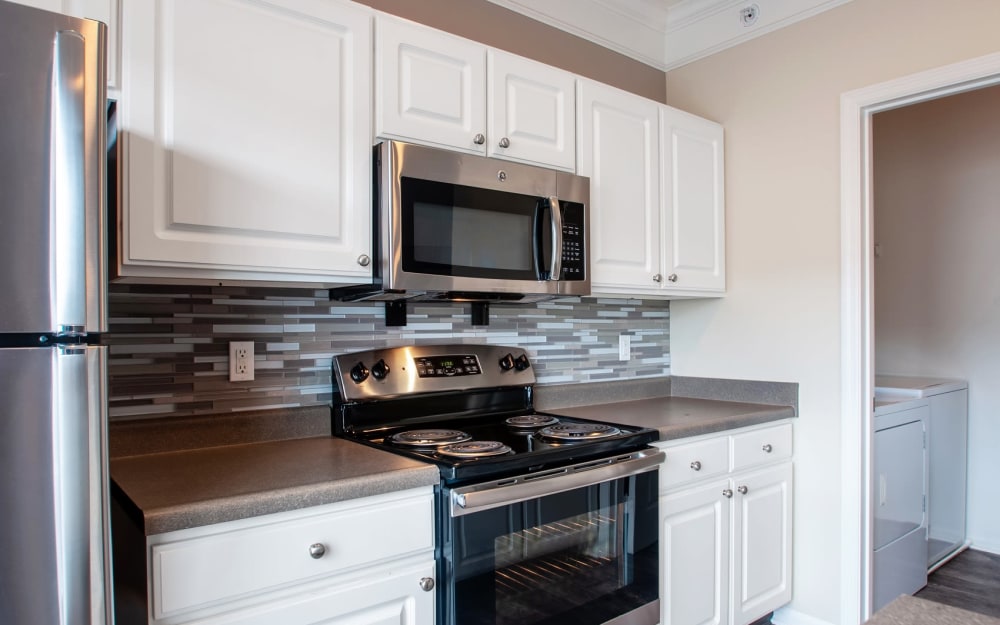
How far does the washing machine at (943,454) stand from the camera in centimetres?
307

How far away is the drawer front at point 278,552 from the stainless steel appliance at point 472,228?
58 centimetres

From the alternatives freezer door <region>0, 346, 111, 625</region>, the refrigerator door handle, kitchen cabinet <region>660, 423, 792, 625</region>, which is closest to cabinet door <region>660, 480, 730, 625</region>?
kitchen cabinet <region>660, 423, 792, 625</region>

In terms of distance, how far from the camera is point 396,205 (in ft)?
5.55

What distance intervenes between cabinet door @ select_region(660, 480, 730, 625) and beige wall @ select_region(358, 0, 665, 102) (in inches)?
65.2

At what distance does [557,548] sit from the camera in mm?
1695

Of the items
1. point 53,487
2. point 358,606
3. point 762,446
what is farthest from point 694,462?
point 53,487

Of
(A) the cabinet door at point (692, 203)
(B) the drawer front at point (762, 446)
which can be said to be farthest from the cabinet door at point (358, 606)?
(A) the cabinet door at point (692, 203)

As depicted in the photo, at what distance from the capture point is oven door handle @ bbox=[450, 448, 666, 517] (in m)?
1.48

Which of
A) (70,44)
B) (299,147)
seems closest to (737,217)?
(299,147)

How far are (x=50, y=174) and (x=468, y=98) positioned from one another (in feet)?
3.94

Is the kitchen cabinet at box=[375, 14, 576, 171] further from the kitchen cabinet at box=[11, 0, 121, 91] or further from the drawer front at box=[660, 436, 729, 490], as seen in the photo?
the drawer front at box=[660, 436, 729, 490]

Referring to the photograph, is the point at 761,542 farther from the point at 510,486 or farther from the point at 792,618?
the point at 510,486

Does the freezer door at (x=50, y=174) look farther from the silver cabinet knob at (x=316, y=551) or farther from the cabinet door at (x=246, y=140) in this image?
the silver cabinet knob at (x=316, y=551)

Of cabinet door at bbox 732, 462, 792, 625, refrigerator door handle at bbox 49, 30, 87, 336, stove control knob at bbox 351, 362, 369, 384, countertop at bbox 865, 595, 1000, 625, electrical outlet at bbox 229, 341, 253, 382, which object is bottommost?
cabinet door at bbox 732, 462, 792, 625
